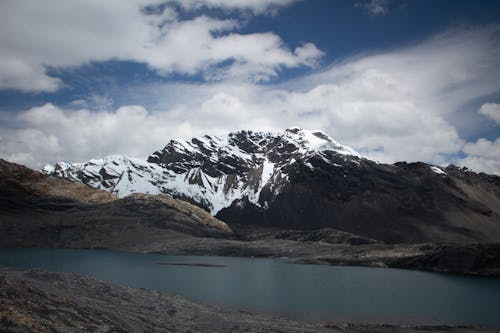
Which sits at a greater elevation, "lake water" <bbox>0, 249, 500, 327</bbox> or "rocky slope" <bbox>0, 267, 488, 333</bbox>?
"rocky slope" <bbox>0, 267, 488, 333</bbox>

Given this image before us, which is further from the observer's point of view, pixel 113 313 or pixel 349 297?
→ pixel 349 297

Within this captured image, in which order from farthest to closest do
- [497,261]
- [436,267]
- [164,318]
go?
1. [436,267]
2. [497,261]
3. [164,318]

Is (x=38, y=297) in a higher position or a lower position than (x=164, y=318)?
higher

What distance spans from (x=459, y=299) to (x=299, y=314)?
37.6m

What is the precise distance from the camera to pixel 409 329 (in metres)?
52.4

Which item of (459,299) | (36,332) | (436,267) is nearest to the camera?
(36,332)

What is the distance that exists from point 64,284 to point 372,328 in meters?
35.9

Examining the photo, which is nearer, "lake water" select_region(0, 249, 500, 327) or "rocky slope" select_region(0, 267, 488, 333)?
"rocky slope" select_region(0, 267, 488, 333)

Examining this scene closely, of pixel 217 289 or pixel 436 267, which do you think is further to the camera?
pixel 436 267

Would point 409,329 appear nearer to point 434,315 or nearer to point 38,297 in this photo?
point 434,315

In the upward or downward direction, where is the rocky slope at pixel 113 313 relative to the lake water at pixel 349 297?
upward

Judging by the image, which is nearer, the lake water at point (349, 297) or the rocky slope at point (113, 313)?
the rocky slope at point (113, 313)

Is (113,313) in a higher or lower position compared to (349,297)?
higher

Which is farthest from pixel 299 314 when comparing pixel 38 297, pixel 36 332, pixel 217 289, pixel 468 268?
pixel 468 268
